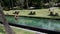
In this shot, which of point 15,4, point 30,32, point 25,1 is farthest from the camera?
point 15,4

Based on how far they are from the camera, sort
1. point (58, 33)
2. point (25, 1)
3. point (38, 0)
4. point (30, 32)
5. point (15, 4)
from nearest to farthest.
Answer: point (58, 33) → point (30, 32) → point (38, 0) → point (25, 1) → point (15, 4)

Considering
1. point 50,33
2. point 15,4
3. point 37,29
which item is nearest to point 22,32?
point 37,29

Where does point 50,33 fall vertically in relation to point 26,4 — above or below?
above

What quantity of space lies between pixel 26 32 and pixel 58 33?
3.55 m

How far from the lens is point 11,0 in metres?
55.4

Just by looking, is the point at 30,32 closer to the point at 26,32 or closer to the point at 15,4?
the point at 26,32

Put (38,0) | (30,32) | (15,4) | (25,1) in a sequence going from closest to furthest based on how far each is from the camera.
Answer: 1. (30,32)
2. (38,0)
3. (25,1)
4. (15,4)

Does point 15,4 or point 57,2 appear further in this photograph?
point 15,4

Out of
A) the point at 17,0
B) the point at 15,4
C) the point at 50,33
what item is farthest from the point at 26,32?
the point at 15,4

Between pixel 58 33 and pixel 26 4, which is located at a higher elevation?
pixel 58 33

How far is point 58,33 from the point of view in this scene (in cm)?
1280

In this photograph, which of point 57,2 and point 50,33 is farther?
point 57,2

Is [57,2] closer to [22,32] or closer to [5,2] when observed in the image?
[5,2]

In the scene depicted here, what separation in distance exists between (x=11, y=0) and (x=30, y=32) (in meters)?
40.7
